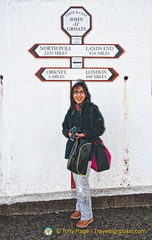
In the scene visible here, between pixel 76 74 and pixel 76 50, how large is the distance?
333mm

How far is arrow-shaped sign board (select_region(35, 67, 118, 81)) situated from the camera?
305cm

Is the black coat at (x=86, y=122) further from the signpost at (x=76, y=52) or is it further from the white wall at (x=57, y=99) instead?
the signpost at (x=76, y=52)

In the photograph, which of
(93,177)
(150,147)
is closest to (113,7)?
(150,147)

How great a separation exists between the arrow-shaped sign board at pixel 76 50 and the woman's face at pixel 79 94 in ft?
2.22

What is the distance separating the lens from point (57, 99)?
3102 millimetres

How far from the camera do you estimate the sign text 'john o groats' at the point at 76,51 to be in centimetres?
303

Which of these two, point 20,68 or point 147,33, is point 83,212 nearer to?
point 20,68

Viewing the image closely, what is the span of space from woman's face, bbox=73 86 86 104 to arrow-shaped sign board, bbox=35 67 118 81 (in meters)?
0.48

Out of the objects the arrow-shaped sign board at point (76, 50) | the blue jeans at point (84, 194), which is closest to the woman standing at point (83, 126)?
the blue jeans at point (84, 194)

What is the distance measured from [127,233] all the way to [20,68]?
254 cm

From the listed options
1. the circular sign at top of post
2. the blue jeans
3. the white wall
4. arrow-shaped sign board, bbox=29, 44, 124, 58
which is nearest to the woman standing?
→ the blue jeans

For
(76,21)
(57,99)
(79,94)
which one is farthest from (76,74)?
(76,21)

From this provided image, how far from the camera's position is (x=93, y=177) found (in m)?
3.20

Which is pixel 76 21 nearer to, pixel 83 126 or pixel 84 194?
pixel 83 126
